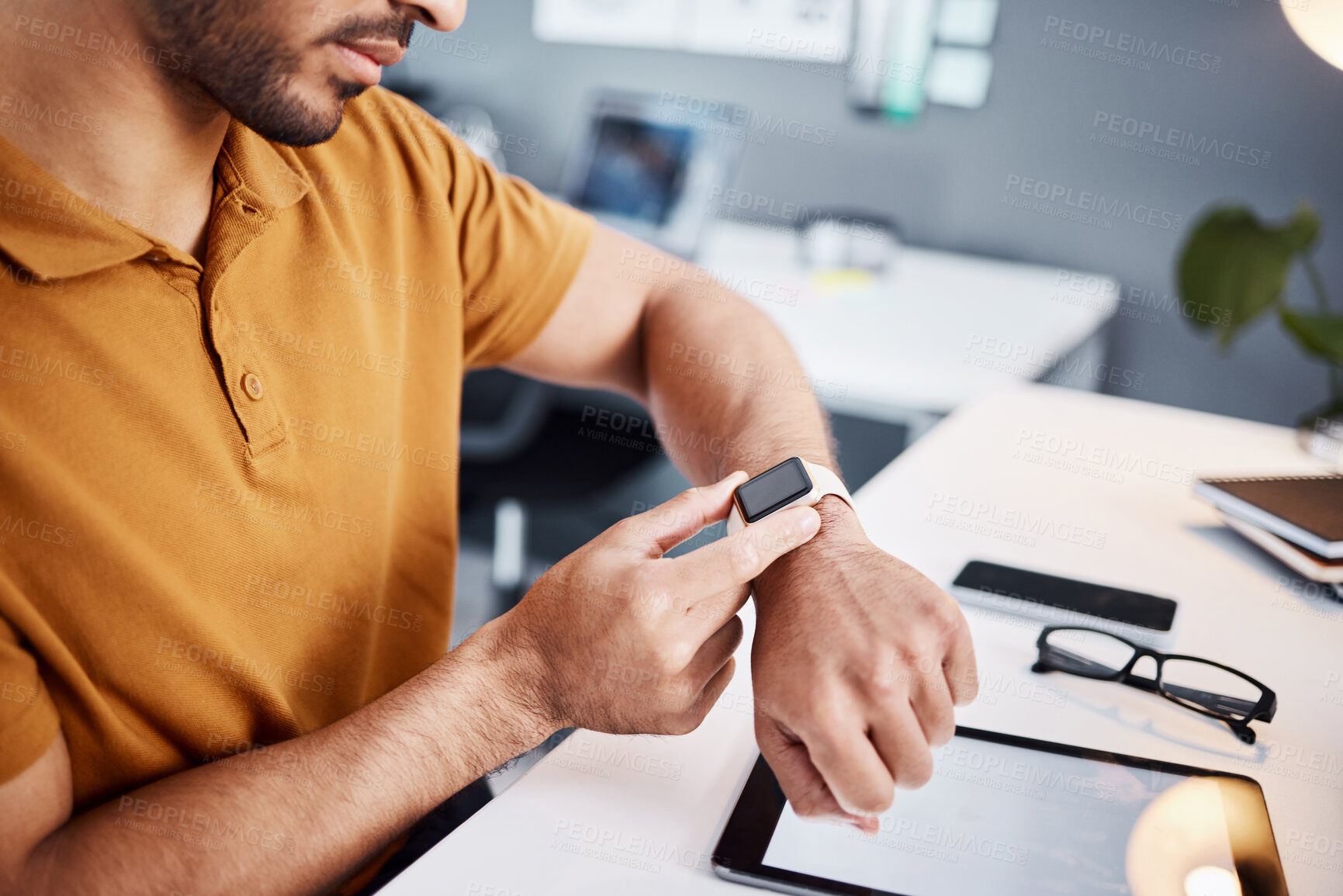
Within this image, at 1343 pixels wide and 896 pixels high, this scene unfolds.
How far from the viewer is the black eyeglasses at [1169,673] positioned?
0.69 m

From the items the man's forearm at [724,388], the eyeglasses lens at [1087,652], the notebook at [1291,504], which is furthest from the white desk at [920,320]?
the eyeglasses lens at [1087,652]

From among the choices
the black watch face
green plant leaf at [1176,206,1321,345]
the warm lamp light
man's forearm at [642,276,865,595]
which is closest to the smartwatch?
the black watch face

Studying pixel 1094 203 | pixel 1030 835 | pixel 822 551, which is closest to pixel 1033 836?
pixel 1030 835

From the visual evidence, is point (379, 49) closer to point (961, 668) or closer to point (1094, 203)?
point (961, 668)

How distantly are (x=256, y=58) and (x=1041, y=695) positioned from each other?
74cm

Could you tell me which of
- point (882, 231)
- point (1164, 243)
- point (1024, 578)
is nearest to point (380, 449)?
point (1024, 578)

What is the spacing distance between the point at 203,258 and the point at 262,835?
0.42 meters

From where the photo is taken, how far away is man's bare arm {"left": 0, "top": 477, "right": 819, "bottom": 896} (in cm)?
56

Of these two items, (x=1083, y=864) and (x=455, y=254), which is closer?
(x=1083, y=864)

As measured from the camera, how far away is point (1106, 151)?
6.84ft

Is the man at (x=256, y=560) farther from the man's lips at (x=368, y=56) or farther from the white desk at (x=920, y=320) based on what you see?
the white desk at (x=920, y=320)

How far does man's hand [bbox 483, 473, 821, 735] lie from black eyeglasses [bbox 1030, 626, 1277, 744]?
254mm

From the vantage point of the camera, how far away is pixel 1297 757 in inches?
26.0

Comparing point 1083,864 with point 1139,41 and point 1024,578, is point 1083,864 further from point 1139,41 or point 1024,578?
point 1139,41
